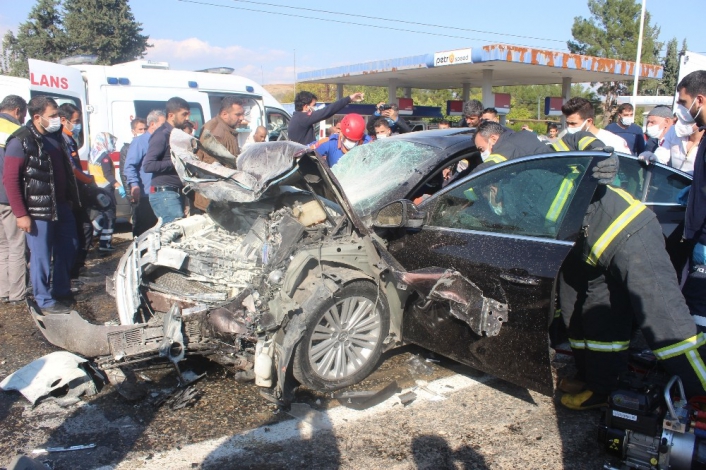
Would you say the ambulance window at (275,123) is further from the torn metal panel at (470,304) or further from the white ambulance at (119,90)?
the torn metal panel at (470,304)

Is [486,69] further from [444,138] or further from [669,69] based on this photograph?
[669,69]

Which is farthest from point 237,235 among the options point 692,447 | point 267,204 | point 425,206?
point 692,447

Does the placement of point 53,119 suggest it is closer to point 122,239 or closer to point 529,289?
point 122,239

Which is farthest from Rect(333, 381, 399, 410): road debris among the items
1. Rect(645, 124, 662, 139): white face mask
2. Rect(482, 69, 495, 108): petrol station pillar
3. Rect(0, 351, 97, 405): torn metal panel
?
Rect(482, 69, 495, 108): petrol station pillar

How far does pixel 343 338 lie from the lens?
12.0ft

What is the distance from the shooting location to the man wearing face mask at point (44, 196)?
189 inches

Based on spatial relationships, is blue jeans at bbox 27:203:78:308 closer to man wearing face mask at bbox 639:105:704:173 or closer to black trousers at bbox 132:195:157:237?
black trousers at bbox 132:195:157:237

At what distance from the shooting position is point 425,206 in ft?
12.2

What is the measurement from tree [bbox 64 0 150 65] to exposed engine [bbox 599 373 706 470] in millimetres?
38354

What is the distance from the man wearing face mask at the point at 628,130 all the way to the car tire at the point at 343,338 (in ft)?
15.7

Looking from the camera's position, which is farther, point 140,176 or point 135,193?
point 140,176

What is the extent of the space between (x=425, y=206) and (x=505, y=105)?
1839 centimetres

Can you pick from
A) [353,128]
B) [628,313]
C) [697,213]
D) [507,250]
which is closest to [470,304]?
[507,250]

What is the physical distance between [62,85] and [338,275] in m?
6.32
